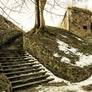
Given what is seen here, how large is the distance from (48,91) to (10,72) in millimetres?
2191

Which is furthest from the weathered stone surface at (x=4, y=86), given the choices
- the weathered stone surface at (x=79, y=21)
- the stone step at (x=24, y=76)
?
the weathered stone surface at (x=79, y=21)

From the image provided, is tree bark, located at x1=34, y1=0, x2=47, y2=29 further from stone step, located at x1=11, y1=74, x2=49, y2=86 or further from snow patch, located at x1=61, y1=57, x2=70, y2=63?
stone step, located at x1=11, y1=74, x2=49, y2=86

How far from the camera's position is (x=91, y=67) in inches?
236

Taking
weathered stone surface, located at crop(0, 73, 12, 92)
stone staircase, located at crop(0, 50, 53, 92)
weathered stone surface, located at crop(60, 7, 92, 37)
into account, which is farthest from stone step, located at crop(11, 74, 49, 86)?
weathered stone surface, located at crop(60, 7, 92, 37)

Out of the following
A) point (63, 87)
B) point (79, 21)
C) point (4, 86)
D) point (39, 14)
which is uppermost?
point (39, 14)

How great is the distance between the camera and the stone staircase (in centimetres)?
490

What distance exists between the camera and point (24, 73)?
18.7 ft

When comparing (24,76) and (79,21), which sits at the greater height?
(79,21)

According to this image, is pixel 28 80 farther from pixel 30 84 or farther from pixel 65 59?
pixel 65 59

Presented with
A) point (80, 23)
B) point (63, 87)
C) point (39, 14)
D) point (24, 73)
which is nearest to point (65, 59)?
point (63, 87)

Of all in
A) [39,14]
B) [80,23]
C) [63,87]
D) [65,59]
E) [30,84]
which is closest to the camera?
[63,87]

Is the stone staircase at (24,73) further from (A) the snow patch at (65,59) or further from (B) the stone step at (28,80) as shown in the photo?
(A) the snow patch at (65,59)

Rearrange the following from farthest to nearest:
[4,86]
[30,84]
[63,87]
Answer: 1. [30,84]
2. [63,87]
3. [4,86]

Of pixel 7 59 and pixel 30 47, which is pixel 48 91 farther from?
pixel 30 47
